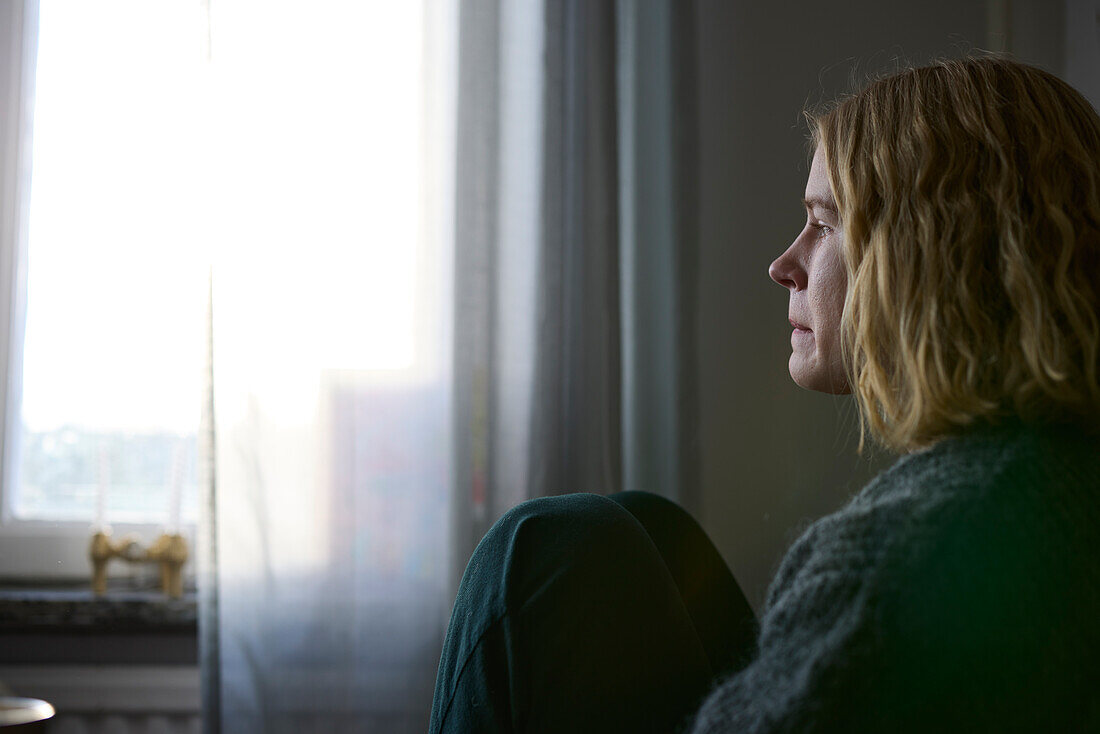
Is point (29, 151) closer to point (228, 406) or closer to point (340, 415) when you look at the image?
point (228, 406)

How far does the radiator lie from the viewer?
1277 millimetres

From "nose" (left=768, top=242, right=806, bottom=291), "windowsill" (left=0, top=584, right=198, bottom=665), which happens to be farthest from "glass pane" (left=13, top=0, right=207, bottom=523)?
"nose" (left=768, top=242, right=806, bottom=291)

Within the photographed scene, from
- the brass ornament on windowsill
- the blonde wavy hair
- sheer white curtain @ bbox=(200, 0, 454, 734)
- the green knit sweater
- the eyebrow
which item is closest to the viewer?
the green knit sweater

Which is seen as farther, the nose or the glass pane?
the glass pane

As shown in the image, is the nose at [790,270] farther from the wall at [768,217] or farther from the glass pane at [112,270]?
the glass pane at [112,270]

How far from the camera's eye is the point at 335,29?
4.18 feet

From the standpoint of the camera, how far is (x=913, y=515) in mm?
456

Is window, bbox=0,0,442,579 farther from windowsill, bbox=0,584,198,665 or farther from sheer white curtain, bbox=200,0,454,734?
windowsill, bbox=0,584,198,665

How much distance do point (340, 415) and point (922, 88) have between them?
89cm

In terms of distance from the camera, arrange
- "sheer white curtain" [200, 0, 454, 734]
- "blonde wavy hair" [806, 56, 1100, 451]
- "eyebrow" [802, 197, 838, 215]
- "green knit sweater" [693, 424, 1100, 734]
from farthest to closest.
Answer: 1. "sheer white curtain" [200, 0, 454, 734]
2. "eyebrow" [802, 197, 838, 215]
3. "blonde wavy hair" [806, 56, 1100, 451]
4. "green knit sweater" [693, 424, 1100, 734]

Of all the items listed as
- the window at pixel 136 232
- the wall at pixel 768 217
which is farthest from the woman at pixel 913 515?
the window at pixel 136 232

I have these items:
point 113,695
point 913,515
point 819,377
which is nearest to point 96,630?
point 113,695

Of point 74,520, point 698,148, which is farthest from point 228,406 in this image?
point 698,148

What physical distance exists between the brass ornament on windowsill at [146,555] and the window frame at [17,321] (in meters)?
0.08
